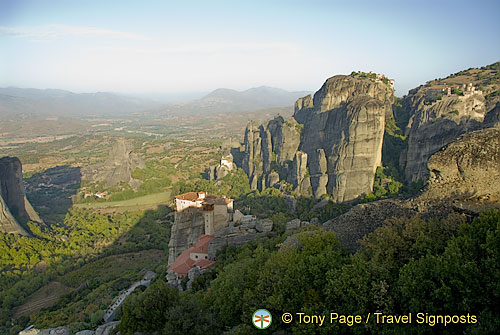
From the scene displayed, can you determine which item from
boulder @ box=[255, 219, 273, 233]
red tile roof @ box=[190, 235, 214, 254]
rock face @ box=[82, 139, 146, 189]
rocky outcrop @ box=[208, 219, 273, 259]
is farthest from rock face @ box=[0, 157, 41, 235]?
boulder @ box=[255, 219, 273, 233]

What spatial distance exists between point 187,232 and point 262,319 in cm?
1627

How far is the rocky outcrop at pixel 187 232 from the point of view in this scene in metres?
24.7

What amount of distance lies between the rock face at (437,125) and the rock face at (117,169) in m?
39.3

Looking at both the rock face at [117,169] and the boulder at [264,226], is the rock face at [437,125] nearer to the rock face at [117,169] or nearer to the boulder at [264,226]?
the boulder at [264,226]

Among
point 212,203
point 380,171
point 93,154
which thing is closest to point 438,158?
point 212,203

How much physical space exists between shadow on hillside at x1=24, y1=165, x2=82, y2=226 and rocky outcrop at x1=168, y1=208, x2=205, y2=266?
24821 millimetres

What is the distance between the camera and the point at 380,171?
1435 inches

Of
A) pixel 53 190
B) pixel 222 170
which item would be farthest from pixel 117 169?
pixel 222 170

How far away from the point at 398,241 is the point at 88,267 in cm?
2808

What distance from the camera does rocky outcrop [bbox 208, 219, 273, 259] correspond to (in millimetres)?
20328

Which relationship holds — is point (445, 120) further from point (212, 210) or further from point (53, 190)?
point (53, 190)

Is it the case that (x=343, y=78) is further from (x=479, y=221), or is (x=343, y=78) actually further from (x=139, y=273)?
(x=479, y=221)

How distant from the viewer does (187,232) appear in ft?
81.4

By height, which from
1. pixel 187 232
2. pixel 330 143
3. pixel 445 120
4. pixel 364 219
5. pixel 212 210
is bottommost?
pixel 187 232
